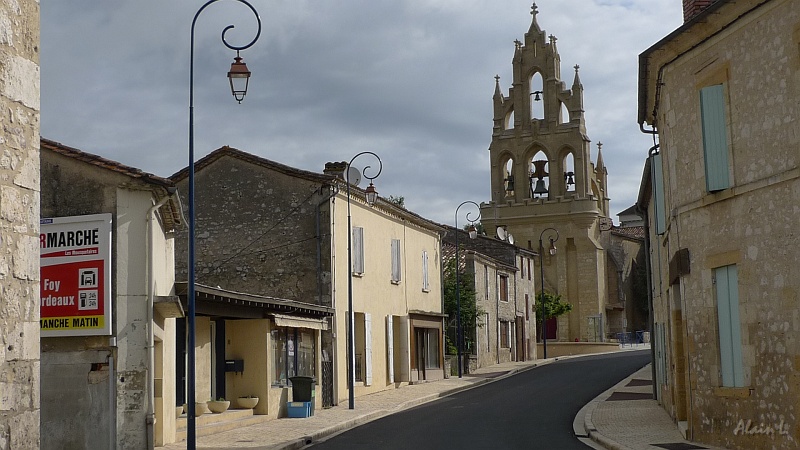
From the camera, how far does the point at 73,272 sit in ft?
50.6

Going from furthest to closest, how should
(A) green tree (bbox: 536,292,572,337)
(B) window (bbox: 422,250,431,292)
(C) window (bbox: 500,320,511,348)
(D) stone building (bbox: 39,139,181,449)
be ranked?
(A) green tree (bbox: 536,292,572,337)
(C) window (bbox: 500,320,511,348)
(B) window (bbox: 422,250,431,292)
(D) stone building (bbox: 39,139,181,449)

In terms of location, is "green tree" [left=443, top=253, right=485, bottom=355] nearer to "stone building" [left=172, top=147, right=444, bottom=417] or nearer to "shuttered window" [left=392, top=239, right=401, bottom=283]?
"shuttered window" [left=392, top=239, right=401, bottom=283]

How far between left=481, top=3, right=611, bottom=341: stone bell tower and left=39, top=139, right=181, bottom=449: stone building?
48586 mm

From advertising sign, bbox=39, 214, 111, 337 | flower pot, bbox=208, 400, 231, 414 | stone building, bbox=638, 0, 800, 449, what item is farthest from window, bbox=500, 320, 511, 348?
advertising sign, bbox=39, 214, 111, 337

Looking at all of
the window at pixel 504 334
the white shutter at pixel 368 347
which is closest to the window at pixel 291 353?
the white shutter at pixel 368 347

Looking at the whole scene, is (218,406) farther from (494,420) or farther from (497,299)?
(497,299)

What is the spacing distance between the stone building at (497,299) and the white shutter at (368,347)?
1188 cm

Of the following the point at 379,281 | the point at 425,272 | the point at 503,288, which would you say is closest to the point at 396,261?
the point at 379,281

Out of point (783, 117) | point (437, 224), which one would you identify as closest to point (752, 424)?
point (783, 117)

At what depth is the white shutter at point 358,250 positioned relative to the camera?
88.7 ft

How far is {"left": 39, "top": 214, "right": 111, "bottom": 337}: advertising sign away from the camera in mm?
15234

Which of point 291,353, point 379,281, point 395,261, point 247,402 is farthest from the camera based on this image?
point 395,261

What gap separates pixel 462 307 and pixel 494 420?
20.5 meters

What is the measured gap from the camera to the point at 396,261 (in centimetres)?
3120
